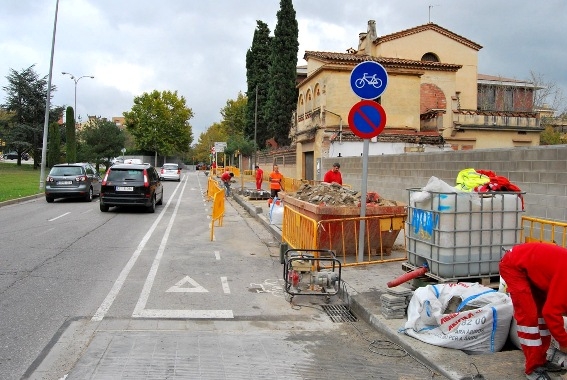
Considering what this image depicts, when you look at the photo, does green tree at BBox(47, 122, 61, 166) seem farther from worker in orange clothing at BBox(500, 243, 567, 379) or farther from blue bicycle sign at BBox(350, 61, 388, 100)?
worker in orange clothing at BBox(500, 243, 567, 379)

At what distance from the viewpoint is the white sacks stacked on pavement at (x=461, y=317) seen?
16.1 feet

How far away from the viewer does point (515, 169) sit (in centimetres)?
928

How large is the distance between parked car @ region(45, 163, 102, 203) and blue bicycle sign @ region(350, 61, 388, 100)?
16.0 metres

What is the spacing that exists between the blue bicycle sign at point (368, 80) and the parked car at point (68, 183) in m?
16.0

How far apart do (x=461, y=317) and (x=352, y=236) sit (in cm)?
449

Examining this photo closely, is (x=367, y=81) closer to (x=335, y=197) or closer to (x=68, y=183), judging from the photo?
(x=335, y=197)

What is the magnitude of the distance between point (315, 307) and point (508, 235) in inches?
104

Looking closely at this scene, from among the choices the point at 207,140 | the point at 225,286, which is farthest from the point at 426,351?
the point at 207,140

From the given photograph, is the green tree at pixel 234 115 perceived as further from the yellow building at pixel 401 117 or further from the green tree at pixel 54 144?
the yellow building at pixel 401 117

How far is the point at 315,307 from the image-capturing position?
6.89 metres

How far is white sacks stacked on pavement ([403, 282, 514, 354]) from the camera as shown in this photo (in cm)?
492

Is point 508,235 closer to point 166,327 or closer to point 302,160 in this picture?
point 166,327

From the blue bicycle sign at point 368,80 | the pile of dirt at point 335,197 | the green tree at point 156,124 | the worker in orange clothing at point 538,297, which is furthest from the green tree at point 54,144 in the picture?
the worker in orange clothing at point 538,297

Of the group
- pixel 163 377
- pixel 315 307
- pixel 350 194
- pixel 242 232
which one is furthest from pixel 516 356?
pixel 242 232
